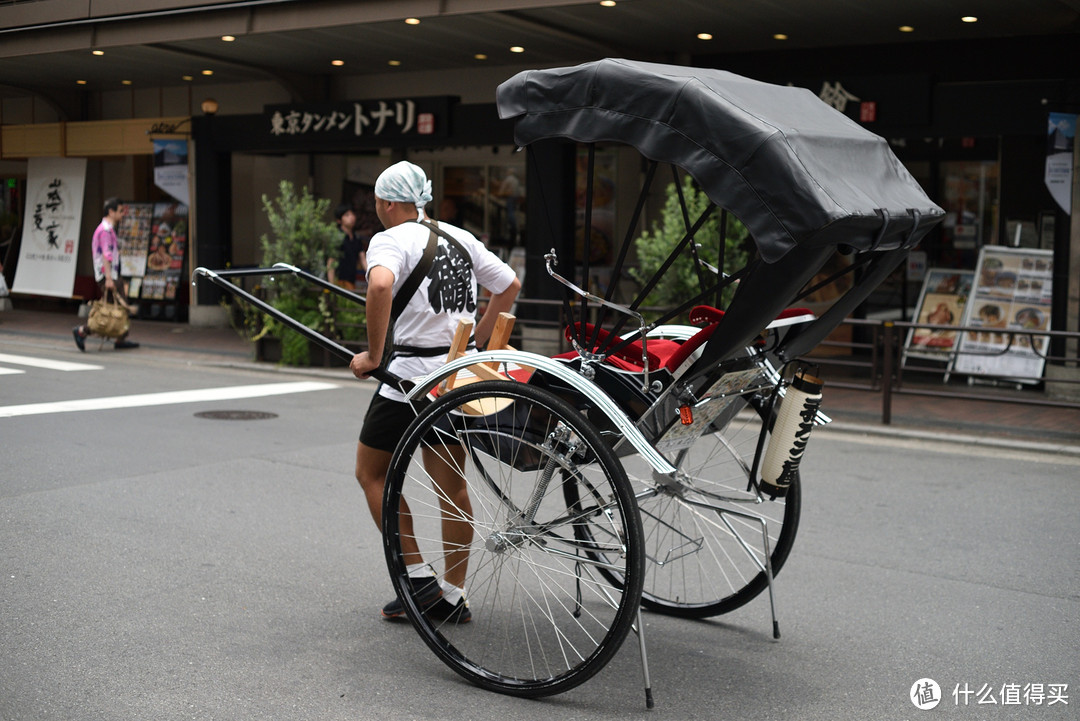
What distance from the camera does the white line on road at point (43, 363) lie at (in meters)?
13.6

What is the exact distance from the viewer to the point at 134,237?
21.3m

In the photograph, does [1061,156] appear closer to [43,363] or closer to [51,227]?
[43,363]

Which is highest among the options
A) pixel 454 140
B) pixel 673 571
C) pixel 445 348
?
pixel 454 140

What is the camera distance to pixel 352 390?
12500 millimetres

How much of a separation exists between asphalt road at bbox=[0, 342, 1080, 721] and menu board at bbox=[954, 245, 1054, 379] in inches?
171

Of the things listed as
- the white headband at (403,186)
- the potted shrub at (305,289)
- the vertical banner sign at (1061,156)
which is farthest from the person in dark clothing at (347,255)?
the white headband at (403,186)

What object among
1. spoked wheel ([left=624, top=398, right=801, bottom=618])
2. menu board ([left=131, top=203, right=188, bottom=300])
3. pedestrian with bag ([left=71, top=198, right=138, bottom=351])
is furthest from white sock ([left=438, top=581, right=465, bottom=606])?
menu board ([left=131, top=203, right=188, bottom=300])

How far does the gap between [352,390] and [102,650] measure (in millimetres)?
8102

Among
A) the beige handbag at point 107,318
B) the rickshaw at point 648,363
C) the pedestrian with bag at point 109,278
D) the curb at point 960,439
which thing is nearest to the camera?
the rickshaw at point 648,363

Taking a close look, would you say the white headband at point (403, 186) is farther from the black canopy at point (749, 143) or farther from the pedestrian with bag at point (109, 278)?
the pedestrian with bag at point (109, 278)

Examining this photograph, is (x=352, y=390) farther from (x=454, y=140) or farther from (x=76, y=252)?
(x=76, y=252)

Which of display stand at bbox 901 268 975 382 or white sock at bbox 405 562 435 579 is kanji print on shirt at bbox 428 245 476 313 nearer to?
white sock at bbox 405 562 435 579

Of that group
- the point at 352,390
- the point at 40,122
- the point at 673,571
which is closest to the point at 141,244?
the point at 40,122

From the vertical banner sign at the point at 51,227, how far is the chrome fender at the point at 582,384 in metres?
19.6
